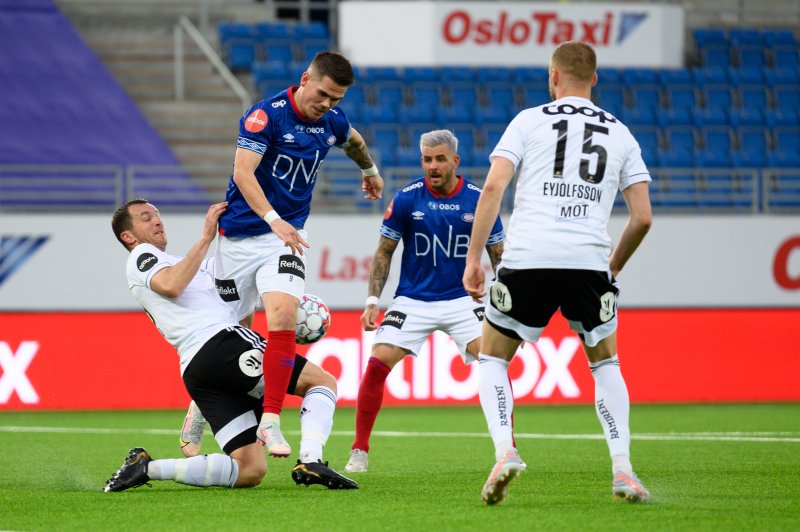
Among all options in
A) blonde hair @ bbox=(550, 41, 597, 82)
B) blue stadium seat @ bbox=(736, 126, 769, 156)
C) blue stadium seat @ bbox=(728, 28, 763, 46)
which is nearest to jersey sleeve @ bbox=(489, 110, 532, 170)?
blonde hair @ bbox=(550, 41, 597, 82)

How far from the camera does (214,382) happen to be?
19.9ft

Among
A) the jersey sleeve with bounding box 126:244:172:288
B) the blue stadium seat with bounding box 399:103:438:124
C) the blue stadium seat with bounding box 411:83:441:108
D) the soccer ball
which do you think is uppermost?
the blue stadium seat with bounding box 411:83:441:108

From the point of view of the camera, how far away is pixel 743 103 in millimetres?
20281

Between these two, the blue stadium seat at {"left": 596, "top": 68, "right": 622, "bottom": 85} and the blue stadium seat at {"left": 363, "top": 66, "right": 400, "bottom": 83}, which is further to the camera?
the blue stadium seat at {"left": 596, "top": 68, "right": 622, "bottom": 85}

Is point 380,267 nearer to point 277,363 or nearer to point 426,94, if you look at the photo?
point 277,363

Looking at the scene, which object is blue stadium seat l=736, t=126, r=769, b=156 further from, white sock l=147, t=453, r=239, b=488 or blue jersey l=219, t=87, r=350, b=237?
white sock l=147, t=453, r=239, b=488

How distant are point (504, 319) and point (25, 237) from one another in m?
11.3

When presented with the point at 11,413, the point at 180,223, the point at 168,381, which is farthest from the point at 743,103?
the point at 11,413

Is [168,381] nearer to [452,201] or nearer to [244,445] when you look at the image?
[452,201]

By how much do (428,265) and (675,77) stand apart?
14.1m

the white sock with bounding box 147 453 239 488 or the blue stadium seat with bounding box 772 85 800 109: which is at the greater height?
the blue stadium seat with bounding box 772 85 800 109

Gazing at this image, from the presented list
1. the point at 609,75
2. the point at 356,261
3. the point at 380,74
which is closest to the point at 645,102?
the point at 609,75

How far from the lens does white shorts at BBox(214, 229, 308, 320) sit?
641 cm

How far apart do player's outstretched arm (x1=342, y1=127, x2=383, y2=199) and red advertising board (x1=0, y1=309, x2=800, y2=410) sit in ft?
18.0
